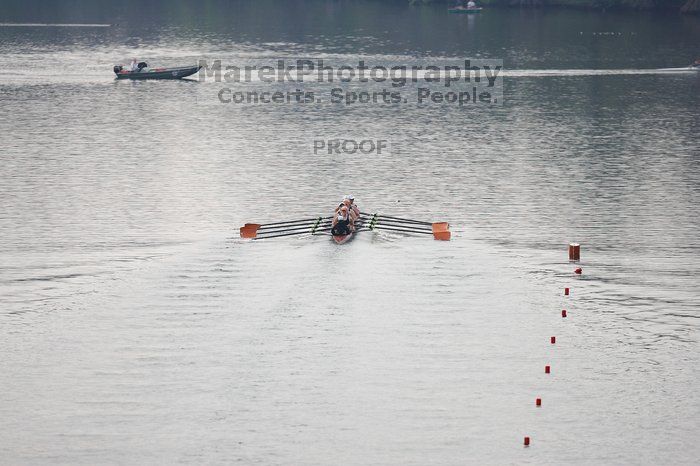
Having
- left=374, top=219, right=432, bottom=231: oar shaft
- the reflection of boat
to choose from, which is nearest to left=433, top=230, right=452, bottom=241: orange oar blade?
left=374, top=219, right=432, bottom=231: oar shaft

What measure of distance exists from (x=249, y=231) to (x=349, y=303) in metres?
14.7

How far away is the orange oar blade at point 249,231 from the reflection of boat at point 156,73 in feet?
304

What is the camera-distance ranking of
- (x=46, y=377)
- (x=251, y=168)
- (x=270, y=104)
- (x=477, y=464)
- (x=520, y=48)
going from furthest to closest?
(x=520, y=48), (x=270, y=104), (x=251, y=168), (x=46, y=377), (x=477, y=464)

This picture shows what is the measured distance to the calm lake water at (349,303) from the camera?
43.5m

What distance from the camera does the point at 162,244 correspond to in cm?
7069

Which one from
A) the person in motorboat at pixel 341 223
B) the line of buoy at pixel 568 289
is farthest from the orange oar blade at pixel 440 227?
the line of buoy at pixel 568 289

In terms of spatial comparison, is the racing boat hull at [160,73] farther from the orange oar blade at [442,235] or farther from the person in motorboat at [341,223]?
the person in motorboat at [341,223]

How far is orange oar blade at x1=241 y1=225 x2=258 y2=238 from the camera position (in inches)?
2710

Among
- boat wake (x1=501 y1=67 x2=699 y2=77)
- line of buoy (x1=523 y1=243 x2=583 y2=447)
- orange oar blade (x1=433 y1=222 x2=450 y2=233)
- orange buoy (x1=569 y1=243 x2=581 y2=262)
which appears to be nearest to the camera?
line of buoy (x1=523 y1=243 x2=583 y2=447)

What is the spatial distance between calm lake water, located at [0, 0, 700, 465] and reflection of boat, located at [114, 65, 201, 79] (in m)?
41.3

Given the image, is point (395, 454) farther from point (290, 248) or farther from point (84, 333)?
point (290, 248)

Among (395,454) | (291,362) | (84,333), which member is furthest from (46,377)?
(395,454)

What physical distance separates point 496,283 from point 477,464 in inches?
806

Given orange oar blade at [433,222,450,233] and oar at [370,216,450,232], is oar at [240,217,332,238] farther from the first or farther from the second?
→ orange oar blade at [433,222,450,233]
